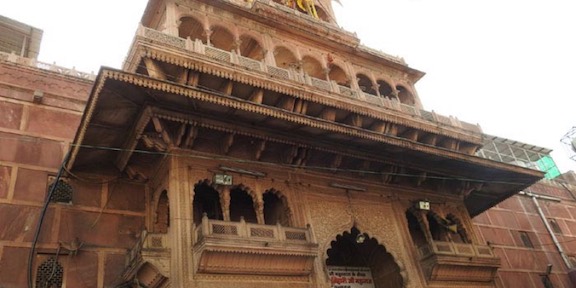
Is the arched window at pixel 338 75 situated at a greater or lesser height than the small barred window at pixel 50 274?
greater

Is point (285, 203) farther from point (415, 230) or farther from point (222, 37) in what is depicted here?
point (222, 37)

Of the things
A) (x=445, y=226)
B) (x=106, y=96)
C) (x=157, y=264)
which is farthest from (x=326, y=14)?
(x=157, y=264)

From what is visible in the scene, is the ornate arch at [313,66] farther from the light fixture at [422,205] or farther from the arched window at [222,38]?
the light fixture at [422,205]

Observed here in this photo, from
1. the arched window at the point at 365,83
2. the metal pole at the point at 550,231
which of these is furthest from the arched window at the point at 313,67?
the metal pole at the point at 550,231

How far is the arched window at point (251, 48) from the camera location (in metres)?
11.9

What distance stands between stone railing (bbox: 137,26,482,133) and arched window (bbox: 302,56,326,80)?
1.75m

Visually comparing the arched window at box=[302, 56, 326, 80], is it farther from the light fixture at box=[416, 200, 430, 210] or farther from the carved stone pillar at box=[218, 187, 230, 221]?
the carved stone pillar at box=[218, 187, 230, 221]

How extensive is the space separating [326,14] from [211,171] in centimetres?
875

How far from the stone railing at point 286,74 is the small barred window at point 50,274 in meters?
4.49

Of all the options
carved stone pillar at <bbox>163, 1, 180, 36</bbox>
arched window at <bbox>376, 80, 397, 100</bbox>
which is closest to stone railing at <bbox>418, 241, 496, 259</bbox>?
arched window at <bbox>376, 80, 397, 100</bbox>

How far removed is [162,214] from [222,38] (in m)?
5.27

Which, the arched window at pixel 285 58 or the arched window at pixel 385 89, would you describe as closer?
the arched window at pixel 285 58

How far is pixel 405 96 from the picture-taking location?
14.2 meters

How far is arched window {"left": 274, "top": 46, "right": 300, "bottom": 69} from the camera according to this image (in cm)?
1230
